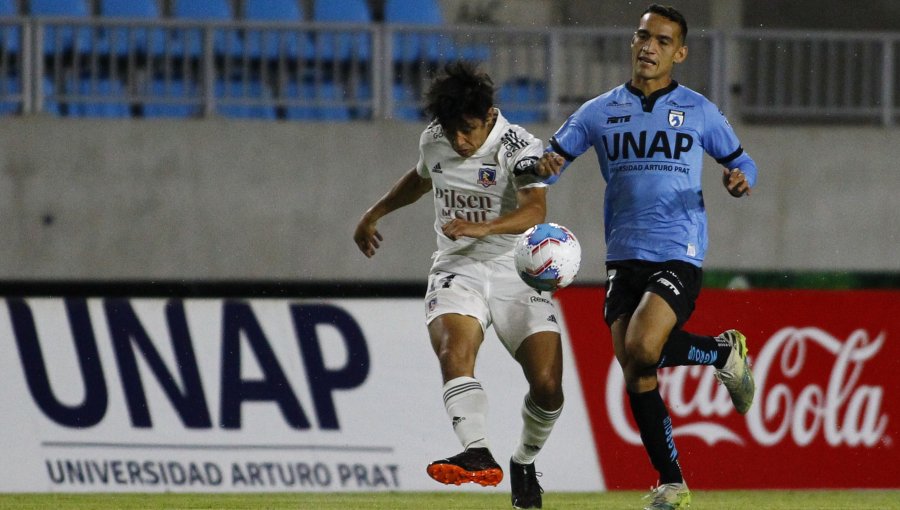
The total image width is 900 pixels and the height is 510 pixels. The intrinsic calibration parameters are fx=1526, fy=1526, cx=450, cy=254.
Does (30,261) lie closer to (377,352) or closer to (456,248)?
(377,352)

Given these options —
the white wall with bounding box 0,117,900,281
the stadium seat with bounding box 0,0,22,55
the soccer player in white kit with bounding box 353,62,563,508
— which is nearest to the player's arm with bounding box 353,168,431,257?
the soccer player in white kit with bounding box 353,62,563,508

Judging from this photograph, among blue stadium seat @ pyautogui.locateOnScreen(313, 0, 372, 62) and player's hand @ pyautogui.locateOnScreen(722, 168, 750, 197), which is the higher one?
blue stadium seat @ pyautogui.locateOnScreen(313, 0, 372, 62)

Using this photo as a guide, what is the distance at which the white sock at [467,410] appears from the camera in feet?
21.8

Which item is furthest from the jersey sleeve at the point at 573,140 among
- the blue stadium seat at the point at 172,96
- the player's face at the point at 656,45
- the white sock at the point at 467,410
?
the blue stadium seat at the point at 172,96

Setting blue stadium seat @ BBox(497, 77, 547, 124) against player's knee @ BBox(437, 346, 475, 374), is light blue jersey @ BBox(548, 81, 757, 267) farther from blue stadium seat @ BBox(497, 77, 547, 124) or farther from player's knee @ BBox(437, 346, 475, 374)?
blue stadium seat @ BBox(497, 77, 547, 124)

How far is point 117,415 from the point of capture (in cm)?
1073

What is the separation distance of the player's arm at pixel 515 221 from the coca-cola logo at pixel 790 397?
4.41 m

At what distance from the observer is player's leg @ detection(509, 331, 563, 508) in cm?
717

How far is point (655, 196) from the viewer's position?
682 cm

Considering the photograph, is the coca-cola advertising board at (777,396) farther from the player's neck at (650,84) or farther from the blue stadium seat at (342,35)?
the player's neck at (650,84)

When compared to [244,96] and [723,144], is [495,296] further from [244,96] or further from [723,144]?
[244,96]

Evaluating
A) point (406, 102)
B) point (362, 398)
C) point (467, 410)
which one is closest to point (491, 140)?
point (467, 410)

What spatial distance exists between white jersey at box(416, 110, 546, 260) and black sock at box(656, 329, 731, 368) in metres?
0.94

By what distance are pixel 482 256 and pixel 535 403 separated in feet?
2.48
